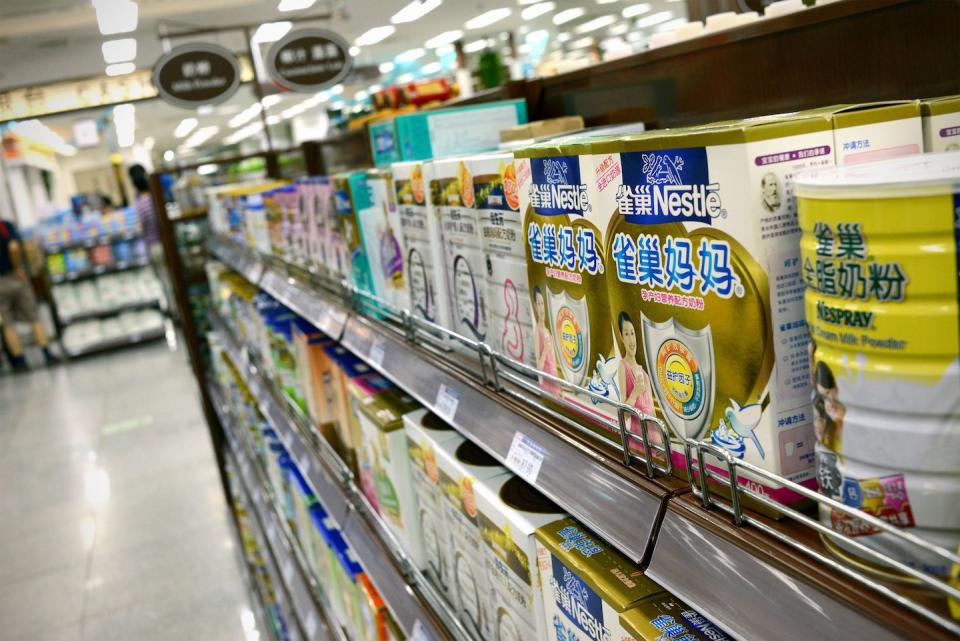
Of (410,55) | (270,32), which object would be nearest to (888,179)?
(270,32)

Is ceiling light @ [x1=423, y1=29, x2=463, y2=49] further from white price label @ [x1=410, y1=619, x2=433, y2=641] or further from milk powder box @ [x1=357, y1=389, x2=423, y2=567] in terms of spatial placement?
white price label @ [x1=410, y1=619, x2=433, y2=641]

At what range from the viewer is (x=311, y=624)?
243 centimetres

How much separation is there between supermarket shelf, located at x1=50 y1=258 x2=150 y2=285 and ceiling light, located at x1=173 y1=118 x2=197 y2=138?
36.3 ft

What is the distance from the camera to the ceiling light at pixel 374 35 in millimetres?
12750

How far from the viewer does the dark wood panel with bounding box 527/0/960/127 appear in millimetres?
867

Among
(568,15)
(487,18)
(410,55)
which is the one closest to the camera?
(487,18)

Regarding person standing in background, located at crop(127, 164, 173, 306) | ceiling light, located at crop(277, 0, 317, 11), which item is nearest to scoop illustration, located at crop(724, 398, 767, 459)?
person standing in background, located at crop(127, 164, 173, 306)

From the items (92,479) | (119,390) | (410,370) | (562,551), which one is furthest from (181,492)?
(562,551)

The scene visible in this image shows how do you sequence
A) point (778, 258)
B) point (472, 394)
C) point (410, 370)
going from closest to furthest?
point (778, 258), point (472, 394), point (410, 370)

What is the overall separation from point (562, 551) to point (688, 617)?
0.16 meters

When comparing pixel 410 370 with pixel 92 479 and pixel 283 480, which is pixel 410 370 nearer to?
pixel 283 480

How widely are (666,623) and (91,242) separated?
10.7 metres

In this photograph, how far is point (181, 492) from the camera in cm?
503

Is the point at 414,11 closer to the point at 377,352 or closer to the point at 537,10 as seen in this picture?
the point at 537,10
